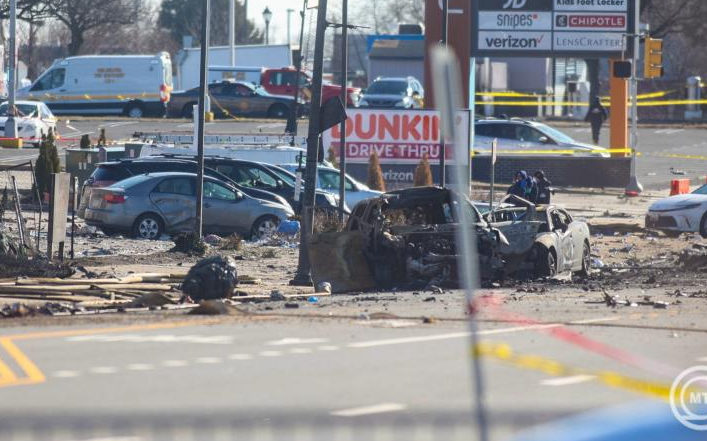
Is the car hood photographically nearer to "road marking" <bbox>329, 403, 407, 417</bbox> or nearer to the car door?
the car door

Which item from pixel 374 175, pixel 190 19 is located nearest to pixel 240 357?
pixel 374 175

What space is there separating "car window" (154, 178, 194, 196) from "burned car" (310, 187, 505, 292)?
23.3 feet

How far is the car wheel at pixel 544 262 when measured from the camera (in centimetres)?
1767

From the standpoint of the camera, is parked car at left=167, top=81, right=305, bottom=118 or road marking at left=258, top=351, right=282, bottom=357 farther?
parked car at left=167, top=81, right=305, bottom=118

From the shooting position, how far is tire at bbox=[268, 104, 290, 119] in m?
53.9

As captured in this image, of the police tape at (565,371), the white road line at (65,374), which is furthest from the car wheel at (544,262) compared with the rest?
the white road line at (65,374)

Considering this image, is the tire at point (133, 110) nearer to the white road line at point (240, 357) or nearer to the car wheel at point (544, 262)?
the car wheel at point (544, 262)

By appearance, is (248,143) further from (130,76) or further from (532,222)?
(130,76)

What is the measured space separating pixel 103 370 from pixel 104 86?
4560 cm

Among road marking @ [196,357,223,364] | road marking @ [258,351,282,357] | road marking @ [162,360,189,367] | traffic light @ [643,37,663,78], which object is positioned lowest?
road marking @ [162,360,189,367]

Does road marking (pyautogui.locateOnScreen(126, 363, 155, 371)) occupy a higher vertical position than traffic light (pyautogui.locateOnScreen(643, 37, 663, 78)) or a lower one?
lower

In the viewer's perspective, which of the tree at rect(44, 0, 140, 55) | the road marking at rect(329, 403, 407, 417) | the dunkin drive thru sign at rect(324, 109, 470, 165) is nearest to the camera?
the road marking at rect(329, 403, 407, 417)

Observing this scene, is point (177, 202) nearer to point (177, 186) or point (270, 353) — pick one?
point (177, 186)

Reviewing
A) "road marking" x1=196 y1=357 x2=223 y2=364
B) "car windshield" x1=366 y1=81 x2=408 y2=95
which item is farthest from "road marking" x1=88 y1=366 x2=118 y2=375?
"car windshield" x1=366 y1=81 x2=408 y2=95
